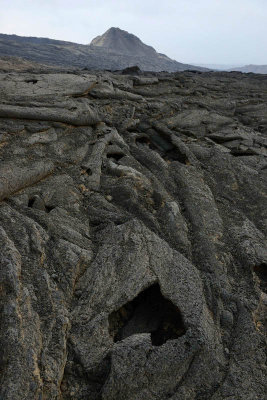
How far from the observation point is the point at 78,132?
48.7 ft

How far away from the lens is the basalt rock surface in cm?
638

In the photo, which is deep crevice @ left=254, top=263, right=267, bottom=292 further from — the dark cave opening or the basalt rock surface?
the dark cave opening

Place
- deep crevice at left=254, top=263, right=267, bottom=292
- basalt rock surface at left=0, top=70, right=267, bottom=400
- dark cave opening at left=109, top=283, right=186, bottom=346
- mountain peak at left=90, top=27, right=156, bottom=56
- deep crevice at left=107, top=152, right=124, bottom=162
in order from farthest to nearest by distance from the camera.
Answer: mountain peak at left=90, top=27, right=156, bottom=56 < deep crevice at left=107, top=152, right=124, bottom=162 < deep crevice at left=254, top=263, right=267, bottom=292 < dark cave opening at left=109, top=283, right=186, bottom=346 < basalt rock surface at left=0, top=70, right=267, bottom=400

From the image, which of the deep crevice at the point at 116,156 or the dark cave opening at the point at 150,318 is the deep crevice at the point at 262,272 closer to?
the dark cave opening at the point at 150,318

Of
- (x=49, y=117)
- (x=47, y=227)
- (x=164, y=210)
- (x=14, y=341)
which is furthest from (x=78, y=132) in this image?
(x=14, y=341)

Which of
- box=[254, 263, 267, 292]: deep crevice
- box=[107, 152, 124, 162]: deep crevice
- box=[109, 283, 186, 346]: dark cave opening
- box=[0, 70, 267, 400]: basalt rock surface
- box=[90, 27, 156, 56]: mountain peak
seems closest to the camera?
box=[0, 70, 267, 400]: basalt rock surface

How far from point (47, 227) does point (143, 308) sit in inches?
131

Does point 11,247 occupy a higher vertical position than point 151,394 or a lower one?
higher

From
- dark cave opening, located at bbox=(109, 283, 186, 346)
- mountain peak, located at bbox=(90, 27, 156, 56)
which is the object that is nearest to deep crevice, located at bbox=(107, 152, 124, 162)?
dark cave opening, located at bbox=(109, 283, 186, 346)

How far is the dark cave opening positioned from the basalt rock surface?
0.10 ft

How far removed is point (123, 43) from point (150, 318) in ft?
597

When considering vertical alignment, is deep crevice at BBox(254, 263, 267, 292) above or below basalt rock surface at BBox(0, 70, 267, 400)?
below

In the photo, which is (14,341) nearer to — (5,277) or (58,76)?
(5,277)

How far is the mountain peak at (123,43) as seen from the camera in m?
165
